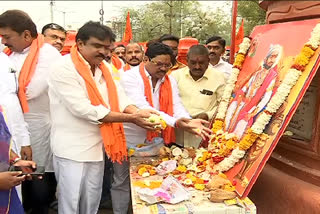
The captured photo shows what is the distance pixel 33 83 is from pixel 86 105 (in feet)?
2.56

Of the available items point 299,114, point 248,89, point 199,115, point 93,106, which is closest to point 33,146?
point 93,106

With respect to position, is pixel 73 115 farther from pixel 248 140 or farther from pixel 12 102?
pixel 248 140

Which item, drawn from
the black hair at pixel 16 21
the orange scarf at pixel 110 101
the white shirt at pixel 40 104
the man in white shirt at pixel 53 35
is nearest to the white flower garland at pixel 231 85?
the orange scarf at pixel 110 101

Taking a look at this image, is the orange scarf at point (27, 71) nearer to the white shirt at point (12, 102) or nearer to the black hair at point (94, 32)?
the white shirt at point (12, 102)

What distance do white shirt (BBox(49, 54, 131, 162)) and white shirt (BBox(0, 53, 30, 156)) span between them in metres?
0.26

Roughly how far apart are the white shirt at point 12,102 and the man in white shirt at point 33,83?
12cm

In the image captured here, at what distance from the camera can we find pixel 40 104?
3238 millimetres

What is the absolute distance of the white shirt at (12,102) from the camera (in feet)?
8.86

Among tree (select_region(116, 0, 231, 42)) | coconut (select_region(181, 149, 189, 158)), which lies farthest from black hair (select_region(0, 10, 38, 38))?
tree (select_region(116, 0, 231, 42))

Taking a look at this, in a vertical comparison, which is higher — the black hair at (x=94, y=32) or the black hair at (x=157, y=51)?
the black hair at (x=94, y=32)

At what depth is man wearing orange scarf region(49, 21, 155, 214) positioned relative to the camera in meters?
Result: 2.64

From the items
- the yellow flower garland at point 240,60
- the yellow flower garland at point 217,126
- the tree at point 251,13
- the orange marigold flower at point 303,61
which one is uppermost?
the tree at point 251,13

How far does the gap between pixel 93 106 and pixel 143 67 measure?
0.84 m

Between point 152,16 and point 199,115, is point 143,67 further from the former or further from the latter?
point 152,16
